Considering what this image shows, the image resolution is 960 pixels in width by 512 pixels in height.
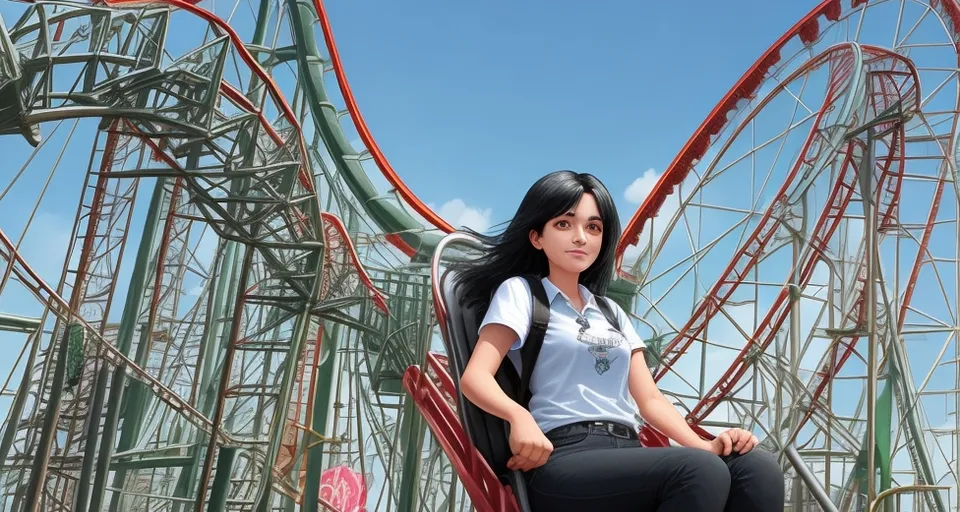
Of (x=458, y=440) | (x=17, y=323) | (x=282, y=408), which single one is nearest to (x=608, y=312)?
(x=458, y=440)

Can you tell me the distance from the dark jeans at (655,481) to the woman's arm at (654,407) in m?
0.21

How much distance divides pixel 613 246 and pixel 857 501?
4.20m

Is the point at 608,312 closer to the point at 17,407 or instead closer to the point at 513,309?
the point at 513,309

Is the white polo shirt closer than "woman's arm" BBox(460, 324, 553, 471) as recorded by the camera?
No

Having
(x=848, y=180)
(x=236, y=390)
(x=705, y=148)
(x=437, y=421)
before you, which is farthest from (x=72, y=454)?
(x=848, y=180)

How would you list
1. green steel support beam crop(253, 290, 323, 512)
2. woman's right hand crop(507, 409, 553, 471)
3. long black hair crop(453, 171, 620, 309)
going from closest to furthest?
woman's right hand crop(507, 409, 553, 471), long black hair crop(453, 171, 620, 309), green steel support beam crop(253, 290, 323, 512)

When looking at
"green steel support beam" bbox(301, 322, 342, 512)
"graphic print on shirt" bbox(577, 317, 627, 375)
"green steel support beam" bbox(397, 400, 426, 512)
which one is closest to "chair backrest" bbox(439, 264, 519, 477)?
"graphic print on shirt" bbox(577, 317, 627, 375)

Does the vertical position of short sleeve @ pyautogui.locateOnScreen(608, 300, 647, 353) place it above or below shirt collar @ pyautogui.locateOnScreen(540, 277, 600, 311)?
below

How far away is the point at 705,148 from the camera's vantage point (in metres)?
6.00

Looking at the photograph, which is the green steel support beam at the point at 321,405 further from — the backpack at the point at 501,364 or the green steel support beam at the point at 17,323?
the backpack at the point at 501,364

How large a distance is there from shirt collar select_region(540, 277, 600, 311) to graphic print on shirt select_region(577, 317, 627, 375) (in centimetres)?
7

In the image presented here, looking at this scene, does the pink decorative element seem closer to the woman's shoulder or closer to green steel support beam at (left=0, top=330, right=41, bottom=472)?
green steel support beam at (left=0, top=330, right=41, bottom=472)

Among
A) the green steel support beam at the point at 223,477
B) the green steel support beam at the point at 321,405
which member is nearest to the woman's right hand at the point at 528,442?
the green steel support beam at the point at 223,477

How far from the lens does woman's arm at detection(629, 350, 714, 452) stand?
1.64 m
